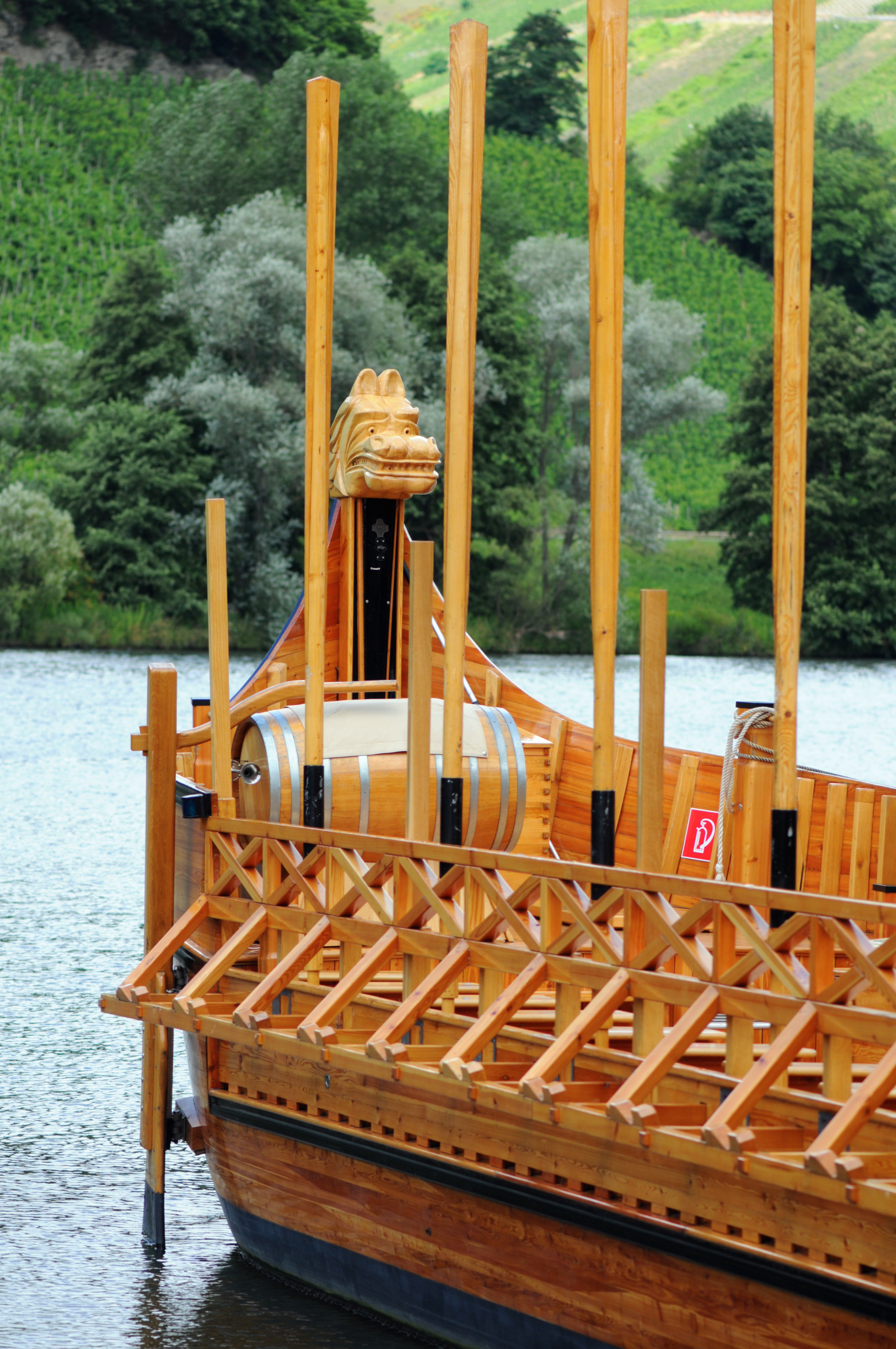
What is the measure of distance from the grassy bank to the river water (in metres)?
8.61

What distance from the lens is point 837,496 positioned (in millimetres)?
48188

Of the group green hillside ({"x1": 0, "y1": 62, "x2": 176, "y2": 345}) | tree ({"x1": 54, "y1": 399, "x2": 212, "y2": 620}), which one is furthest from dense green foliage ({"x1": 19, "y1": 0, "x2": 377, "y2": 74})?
tree ({"x1": 54, "y1": 399, "x2": 212, "y2": 620})

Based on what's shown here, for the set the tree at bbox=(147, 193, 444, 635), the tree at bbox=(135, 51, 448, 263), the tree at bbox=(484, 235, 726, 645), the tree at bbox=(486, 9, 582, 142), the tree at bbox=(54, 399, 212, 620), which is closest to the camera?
the tree at bbox=(147, 193, 444, 635)

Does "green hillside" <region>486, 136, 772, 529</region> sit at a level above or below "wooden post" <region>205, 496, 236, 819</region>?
above

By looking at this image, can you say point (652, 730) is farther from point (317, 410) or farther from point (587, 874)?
point (317, 410)

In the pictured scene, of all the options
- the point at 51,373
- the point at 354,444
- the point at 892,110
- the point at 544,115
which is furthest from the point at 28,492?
the point at 892,110

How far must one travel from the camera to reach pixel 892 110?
149250 millimetres

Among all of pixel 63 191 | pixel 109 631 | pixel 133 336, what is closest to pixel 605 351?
pixel 109 631

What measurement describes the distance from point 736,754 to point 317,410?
2.61 metres

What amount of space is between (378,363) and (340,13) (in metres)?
62.9

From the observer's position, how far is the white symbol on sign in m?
9.54

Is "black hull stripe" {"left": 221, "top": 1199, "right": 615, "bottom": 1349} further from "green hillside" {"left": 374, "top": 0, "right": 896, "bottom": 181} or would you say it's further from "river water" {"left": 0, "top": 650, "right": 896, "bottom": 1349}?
"green hillside" {"left": 374, "top": 0, "right": 896, "bottom": 181}

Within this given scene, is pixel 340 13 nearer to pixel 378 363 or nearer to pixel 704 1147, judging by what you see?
pixel 378 363

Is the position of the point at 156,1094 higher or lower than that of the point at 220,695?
lower
